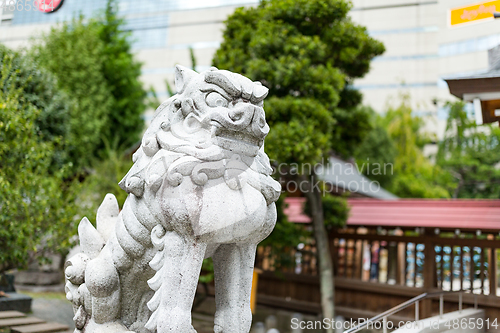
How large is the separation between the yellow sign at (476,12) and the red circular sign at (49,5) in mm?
6964

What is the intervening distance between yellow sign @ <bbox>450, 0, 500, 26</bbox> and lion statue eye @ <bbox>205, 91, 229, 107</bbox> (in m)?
6.50

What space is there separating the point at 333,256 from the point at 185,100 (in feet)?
22.1

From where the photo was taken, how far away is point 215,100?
2695 mm

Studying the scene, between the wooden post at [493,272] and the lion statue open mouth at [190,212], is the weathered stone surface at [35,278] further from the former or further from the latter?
the wooden post at [493,272]

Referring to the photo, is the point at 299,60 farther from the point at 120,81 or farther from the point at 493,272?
the point at 120,81

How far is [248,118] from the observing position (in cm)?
263

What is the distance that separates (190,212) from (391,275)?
6.78 m

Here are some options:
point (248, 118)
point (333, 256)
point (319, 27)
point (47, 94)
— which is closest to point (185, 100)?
point (248, 118)

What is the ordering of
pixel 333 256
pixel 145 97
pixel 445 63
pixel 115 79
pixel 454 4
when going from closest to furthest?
pixel 333 256
pixel 115 79
pixel 145 97
pixel 454 4
pixel 445 63

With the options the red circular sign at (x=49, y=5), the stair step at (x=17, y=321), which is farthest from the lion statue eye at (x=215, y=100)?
the red circular sign at (x=49, y=5)

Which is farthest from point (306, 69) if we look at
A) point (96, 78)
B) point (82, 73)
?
point (96, 78)

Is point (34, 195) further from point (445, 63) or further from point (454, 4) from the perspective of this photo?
point (445, 63)

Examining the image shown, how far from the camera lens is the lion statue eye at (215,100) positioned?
270cm

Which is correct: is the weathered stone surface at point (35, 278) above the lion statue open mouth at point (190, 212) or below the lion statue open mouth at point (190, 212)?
below
